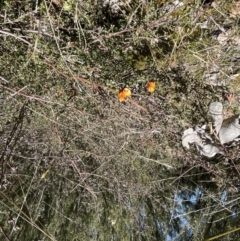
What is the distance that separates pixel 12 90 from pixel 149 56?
2.42ft

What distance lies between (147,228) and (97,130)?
0.73 m

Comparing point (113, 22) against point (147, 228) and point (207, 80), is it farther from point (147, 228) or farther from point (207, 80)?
point (147, 228)

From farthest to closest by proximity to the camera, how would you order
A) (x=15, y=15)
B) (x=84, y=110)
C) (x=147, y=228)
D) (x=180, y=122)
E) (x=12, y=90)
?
(x=147, y=228), (x=180, y=122), (x=84, y=110), (x=12, y=90), (x=15, y=15)

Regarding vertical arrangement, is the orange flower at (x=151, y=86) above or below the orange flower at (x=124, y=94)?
above

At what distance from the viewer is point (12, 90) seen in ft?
6.02

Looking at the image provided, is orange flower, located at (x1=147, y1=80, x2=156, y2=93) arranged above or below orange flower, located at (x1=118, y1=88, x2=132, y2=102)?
above

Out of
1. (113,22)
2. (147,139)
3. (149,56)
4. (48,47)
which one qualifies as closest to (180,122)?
(147,139)

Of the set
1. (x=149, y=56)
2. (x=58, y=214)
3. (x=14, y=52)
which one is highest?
(x=149, y=56)

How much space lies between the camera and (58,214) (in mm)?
2260

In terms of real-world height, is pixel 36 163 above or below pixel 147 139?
below

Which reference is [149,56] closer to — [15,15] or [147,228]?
[15,15]

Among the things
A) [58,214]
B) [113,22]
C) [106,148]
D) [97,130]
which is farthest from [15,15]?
[58,214]

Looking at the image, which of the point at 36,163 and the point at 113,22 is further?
the point at 36,163

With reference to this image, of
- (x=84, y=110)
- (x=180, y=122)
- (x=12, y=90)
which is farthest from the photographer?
(x=180, y=122)
